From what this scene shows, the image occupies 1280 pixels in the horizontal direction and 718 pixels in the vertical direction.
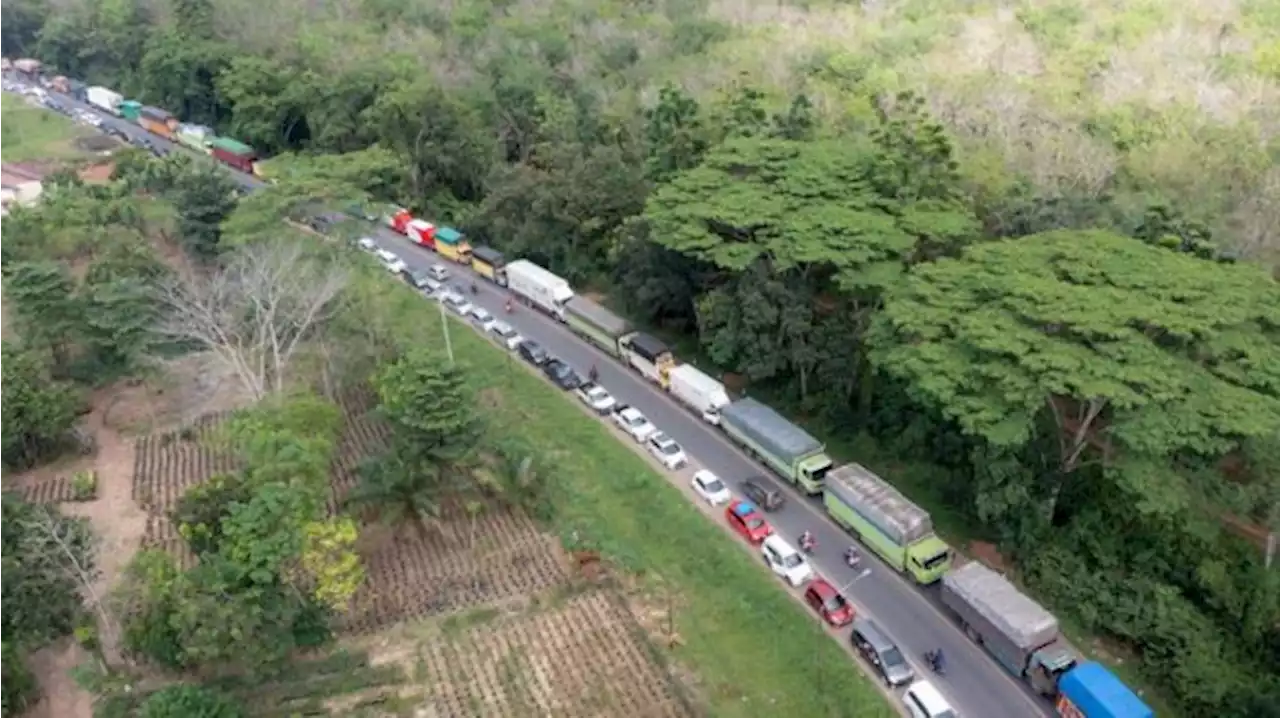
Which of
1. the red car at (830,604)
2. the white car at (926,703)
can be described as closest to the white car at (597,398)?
the red car at (830,604)

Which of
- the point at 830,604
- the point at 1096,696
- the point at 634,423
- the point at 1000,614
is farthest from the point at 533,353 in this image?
the point at 1096,696

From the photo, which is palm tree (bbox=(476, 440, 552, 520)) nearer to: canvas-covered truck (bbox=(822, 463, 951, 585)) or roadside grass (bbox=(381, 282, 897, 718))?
roadside grass (bbox=(381, 282, 897, 718))

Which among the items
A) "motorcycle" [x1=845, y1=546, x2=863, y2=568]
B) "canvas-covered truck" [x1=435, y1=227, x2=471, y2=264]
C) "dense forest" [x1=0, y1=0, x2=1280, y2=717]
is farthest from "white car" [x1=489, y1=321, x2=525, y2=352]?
"motorcycle" [x1=845, y1=546, x2=863, y2=568]

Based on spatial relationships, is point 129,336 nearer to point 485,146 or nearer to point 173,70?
point 485,146

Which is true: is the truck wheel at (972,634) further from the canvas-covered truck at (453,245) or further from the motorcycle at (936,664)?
the canvas-covered truck at (453,245)

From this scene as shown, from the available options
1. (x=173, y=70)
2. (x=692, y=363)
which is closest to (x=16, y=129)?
(x=173, y=70)

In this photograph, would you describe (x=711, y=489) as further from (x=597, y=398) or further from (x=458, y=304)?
(x=458, y=304)
